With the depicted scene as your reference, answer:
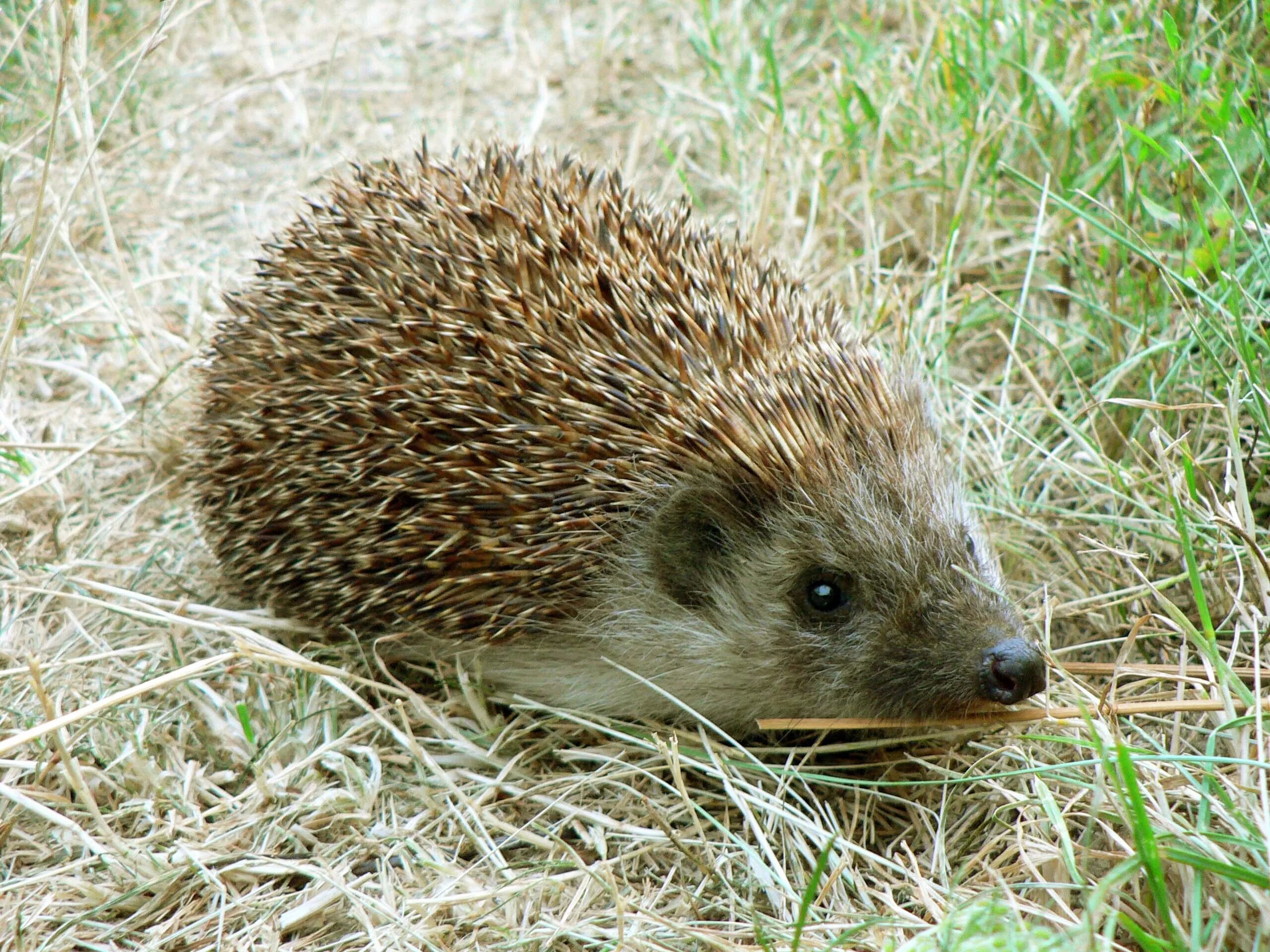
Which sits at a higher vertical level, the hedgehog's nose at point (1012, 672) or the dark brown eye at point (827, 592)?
the dark brown eye at point (827, 592)

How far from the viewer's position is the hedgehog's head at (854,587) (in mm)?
3180

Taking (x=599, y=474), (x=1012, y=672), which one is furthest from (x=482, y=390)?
(x=1012, y=672)

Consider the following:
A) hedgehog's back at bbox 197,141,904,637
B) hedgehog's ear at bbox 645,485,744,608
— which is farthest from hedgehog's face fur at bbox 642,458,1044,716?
hedgehog's back at bbox 197,141,904,637

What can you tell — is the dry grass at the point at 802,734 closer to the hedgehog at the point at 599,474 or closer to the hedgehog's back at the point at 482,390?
the hedgehog at the point at 599,474

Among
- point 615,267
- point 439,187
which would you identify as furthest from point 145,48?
point 615,267

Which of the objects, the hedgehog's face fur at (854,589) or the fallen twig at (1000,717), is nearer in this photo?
the fallen twig at (1000,717)

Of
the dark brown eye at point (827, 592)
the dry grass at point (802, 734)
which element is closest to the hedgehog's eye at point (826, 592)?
the dark brown eye at point (827, 592)

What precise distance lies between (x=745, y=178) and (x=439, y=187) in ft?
7.09

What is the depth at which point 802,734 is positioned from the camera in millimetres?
3572

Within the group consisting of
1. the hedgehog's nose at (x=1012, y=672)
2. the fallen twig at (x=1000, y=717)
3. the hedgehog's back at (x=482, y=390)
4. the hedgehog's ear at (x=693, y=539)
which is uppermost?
the hedgehog's back at (x=482, y=390)

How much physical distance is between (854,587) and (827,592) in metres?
0.08

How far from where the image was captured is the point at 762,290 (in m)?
3.78

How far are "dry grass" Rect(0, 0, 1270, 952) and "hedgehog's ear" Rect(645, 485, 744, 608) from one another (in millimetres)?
449

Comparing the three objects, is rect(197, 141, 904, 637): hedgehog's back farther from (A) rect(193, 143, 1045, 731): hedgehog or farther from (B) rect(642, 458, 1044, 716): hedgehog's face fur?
(B) rect(642, 458, 1044, 716): hedgehog's face fur
